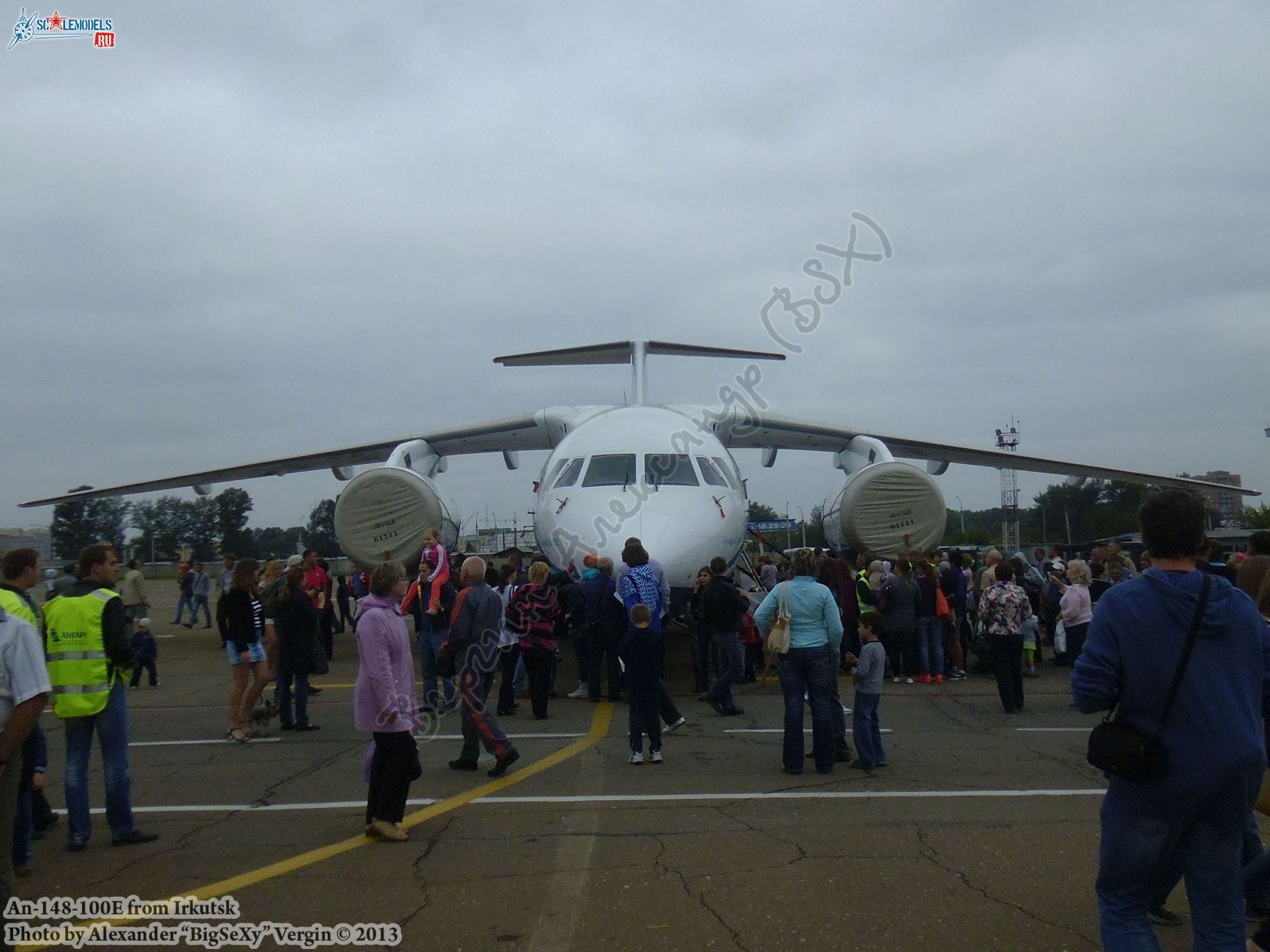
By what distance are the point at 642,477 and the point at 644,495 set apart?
0.46m

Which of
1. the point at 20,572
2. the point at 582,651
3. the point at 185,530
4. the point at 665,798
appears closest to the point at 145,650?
the point at 582,651

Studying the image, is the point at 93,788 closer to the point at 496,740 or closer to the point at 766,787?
the point at 496,740

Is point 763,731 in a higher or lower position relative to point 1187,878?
lower

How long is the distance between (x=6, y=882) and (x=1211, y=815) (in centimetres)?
417

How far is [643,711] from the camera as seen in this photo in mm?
6918

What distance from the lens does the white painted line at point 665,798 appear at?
5.89 metres

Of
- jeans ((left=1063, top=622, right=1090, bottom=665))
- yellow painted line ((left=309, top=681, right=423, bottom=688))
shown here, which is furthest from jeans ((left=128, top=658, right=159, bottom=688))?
jeans ((left=1063, top=622, right=1090, bottom=665))

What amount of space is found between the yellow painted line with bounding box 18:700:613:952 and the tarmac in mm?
20

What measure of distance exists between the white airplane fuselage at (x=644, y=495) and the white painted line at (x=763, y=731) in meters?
1.86

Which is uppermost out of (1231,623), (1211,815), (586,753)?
(1231,623)

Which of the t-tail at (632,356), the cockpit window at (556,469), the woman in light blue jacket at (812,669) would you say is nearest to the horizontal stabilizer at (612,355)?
the t-tail at (632,356)

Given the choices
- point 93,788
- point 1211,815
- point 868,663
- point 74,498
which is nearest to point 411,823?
point 93,788

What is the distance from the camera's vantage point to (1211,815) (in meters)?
2.87

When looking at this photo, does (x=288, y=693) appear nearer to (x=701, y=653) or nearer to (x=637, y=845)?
(x=701, y=653)
